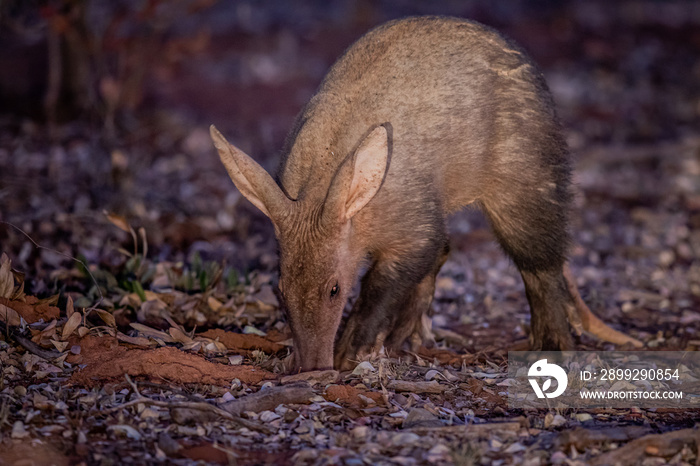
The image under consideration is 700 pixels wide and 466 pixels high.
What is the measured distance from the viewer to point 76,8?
8.65m

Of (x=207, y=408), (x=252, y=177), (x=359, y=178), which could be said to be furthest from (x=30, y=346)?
(x=359, y=178)

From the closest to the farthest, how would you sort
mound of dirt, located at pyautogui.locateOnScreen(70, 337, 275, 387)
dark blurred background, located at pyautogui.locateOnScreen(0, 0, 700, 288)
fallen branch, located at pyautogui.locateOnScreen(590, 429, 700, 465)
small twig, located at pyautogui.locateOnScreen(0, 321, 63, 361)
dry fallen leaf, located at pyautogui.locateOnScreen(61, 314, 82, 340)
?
fallen branch, located at pyautogui.locateOnScreen(590, 429, 700, 465) → mound of dirt, located at pyautogui.locateOnScreen(70, 337, 275, 387) → small twig, located at pyautogui.locateOnScreen(0, 321, 63, 361) → dry fallen leaf, located at pyautogui.locateOnScreen(61, 314, 82, 340) → dark blurred background, located at pyautogui.locateOnScreen(0, 0, 700, 288)

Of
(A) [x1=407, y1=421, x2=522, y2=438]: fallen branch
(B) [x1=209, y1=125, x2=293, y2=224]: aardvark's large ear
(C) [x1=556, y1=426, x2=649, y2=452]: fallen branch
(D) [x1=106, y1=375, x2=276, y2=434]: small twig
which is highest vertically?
(B) [x1=209, y1=125, x2=293, y2=224]: aardvark's large ear

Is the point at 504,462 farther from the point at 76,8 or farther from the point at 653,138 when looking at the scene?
the point at 653,138

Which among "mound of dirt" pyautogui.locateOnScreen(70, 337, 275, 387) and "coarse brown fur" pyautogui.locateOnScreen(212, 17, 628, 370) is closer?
"mound of dirt" pyautogui.locateOnScreen(70, 337, 275, 387)

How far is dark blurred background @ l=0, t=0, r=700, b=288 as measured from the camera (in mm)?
7645

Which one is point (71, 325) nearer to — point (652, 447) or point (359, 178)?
point (359, 178)

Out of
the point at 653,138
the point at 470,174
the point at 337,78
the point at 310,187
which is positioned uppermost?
the point at 653,138

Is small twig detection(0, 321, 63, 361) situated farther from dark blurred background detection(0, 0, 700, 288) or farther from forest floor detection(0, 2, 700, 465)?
dark blurred background detection(0, 0, 700, 288)

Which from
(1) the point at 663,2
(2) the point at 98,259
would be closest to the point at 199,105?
(2) the point at 98,259

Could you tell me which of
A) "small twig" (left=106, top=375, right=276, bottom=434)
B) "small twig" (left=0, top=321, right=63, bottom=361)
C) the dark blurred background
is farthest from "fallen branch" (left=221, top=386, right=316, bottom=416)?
the dark blurred background

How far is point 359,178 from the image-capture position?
180 inches

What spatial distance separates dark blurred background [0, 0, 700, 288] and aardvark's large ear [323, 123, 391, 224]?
1.91 m

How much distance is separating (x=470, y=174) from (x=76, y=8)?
215 inches
